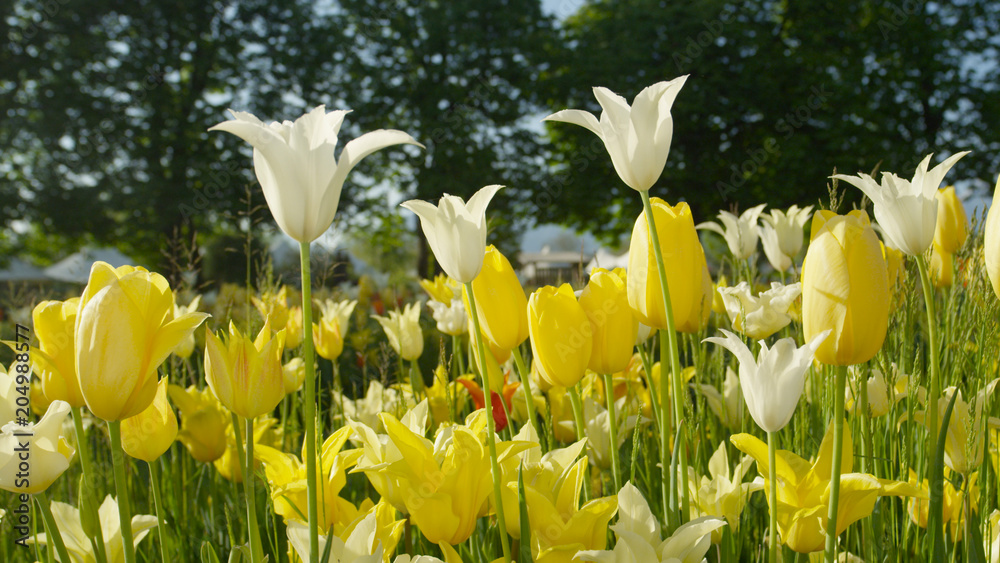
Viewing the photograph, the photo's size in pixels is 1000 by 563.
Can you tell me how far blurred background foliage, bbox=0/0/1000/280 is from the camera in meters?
14.7

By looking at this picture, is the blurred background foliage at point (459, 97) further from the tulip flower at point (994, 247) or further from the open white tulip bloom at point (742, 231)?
the tulip flower at point (994, 247)

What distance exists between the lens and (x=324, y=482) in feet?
3.43

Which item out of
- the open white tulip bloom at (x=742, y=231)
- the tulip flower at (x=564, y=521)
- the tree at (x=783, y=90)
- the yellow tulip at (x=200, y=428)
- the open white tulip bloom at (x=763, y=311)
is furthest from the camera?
the tree at (x=783, y=90)

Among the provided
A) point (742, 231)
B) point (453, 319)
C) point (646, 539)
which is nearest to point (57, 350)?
point (646, 539)

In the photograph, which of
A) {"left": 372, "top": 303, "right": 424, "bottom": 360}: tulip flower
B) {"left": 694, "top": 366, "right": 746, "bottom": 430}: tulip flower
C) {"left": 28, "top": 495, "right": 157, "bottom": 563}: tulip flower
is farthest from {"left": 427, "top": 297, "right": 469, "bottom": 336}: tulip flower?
{"left": 28, "top": 495, "right": 157, "bottom": 563}: tulip flower

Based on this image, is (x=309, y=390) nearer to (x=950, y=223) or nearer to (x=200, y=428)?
(x=200, y=428)

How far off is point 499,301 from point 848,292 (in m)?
0.52

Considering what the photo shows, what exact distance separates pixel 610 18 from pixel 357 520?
18971 mm

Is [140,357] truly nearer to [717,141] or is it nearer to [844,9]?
[717,141]

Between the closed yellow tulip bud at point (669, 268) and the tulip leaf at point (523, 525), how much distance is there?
1.23ft

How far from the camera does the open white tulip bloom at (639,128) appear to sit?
955 millimetres

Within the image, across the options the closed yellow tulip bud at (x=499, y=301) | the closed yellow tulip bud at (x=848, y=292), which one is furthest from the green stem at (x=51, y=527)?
the closed yellow tulip bud at (x=848, y=292)

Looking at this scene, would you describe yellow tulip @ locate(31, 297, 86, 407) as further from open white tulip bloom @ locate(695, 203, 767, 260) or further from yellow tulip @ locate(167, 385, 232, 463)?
open white tulip bloom @ locate(695, 203, 767, 260)

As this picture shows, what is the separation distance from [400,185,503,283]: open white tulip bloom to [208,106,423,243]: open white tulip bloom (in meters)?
0.18
